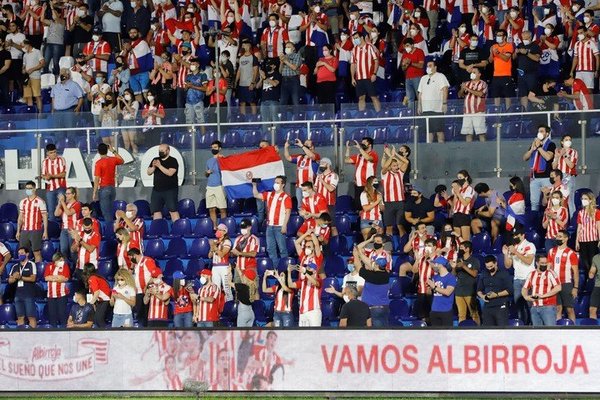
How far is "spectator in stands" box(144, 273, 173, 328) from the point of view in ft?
78.9

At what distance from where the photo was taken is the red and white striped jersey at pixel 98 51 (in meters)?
31.2

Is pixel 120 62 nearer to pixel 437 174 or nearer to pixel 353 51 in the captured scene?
pixel 353 51

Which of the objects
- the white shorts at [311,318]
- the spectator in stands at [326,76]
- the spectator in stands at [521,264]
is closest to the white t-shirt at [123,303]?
the white shorts at [311,318]

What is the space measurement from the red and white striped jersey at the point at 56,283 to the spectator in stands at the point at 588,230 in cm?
886

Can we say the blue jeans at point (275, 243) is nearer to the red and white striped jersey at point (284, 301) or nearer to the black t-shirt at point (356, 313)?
the red and white striped jersey at point (284, 301)

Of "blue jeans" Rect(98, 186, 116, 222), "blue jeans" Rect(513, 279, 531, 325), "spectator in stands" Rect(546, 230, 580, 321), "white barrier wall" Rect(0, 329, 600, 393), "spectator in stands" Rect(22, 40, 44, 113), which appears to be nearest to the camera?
"white barrier wall" Rect(0, 329, 600, 393)

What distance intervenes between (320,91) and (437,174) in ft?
13.0

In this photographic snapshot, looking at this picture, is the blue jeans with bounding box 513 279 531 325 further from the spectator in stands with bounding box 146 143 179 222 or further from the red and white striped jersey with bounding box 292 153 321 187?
the spectator in stands with bounding box 146 143 179 222

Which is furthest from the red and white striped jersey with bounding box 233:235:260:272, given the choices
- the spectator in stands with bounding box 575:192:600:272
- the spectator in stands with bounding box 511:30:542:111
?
the spectator in stands with bounding box 511:30:542:111

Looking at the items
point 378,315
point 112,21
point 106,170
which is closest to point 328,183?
point 378,315

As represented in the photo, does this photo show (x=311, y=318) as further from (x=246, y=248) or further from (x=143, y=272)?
(x=143, y=272)

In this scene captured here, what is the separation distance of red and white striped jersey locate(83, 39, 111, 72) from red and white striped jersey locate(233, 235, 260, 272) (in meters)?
8.00

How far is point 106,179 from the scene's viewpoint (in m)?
27.0

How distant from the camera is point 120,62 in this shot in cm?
3033
